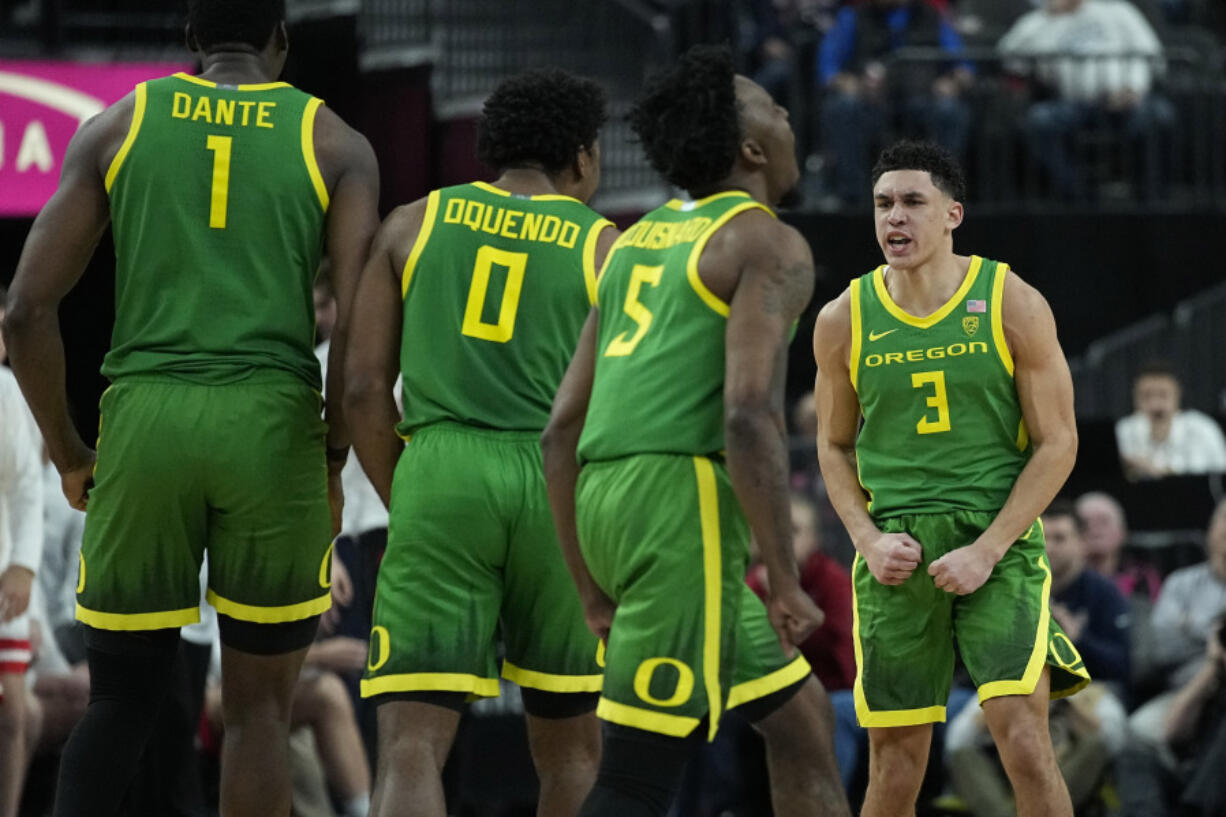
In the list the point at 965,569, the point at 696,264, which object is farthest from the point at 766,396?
the point at 965,569

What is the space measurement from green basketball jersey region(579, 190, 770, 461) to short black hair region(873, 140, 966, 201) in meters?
1.31

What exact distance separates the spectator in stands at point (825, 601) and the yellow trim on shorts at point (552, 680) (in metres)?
3.40

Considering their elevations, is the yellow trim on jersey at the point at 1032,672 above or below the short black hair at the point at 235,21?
below

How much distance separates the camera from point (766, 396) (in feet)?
16.0

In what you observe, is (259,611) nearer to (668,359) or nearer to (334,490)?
(334,490)

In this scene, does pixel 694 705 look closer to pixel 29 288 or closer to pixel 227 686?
pixel 227 686

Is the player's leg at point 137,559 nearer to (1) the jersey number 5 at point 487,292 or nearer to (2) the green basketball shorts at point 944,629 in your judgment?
(1) the jersey number 5 at point 487,292

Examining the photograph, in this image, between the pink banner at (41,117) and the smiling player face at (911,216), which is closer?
the smiling player face at (911,216)

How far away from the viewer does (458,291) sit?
5.70 metres

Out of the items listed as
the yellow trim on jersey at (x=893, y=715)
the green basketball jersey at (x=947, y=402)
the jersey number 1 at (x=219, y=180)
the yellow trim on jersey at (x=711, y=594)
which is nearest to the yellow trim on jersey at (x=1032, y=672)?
the yellow trim on jersey at (x=893, y=715)

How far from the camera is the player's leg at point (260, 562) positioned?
562 centimetres

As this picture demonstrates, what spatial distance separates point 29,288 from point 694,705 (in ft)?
7.53

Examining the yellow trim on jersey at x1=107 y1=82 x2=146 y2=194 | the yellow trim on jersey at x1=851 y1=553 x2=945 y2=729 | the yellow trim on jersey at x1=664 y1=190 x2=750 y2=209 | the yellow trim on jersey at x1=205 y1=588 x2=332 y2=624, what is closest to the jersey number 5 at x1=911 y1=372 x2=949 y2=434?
the yellow trim on jersey at x1=851 y1=553 x2=945 y2=729

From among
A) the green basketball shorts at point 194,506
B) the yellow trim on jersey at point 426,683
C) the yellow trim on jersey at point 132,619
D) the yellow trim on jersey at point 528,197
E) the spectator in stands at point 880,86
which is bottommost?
the yellow trim on jersey at point 426,683
